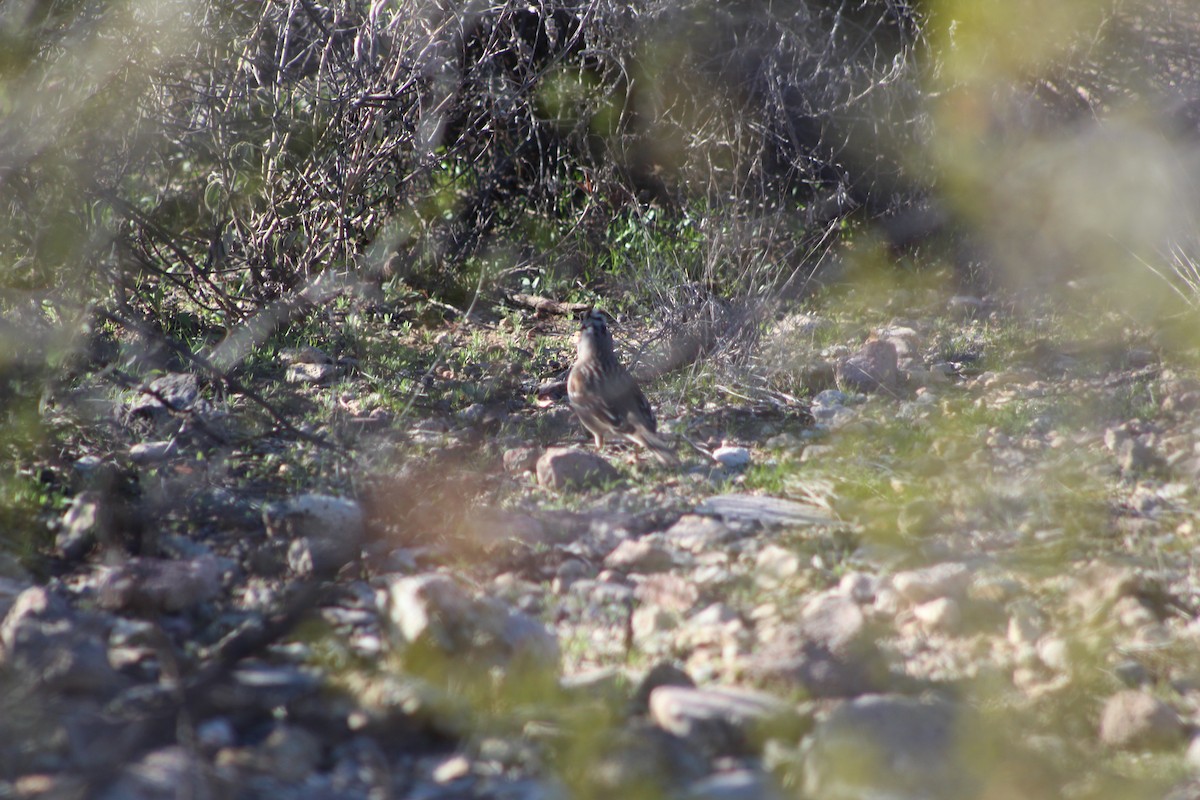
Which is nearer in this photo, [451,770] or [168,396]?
[451,770]

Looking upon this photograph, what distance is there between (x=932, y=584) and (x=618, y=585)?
1036 millimetres

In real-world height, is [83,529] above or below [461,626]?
below

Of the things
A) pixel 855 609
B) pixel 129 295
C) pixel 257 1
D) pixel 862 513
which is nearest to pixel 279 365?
pixel 129 295

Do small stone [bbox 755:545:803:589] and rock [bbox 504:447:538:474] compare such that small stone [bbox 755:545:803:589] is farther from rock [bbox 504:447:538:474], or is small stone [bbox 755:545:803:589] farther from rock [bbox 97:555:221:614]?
rock [bbox 97:555:221:614]

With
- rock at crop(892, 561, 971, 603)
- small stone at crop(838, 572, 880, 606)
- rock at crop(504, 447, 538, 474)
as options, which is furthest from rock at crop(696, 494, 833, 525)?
rock at crop(504, 447, 538, 474)

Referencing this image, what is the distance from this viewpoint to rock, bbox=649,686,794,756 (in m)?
2.94

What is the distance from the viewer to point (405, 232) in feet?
25.7

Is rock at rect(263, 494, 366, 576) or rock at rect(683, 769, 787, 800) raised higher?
rock at rect(683, 769, 787, 800)

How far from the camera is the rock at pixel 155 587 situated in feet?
11.8

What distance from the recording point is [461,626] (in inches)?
128

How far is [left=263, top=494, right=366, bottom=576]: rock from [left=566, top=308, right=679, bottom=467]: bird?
1542mm

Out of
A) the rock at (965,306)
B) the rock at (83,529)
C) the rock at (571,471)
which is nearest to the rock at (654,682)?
the rock at (571,471)

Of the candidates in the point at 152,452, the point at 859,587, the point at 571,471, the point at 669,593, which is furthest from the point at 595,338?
the point at 859,587

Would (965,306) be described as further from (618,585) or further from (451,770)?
(451,770)
